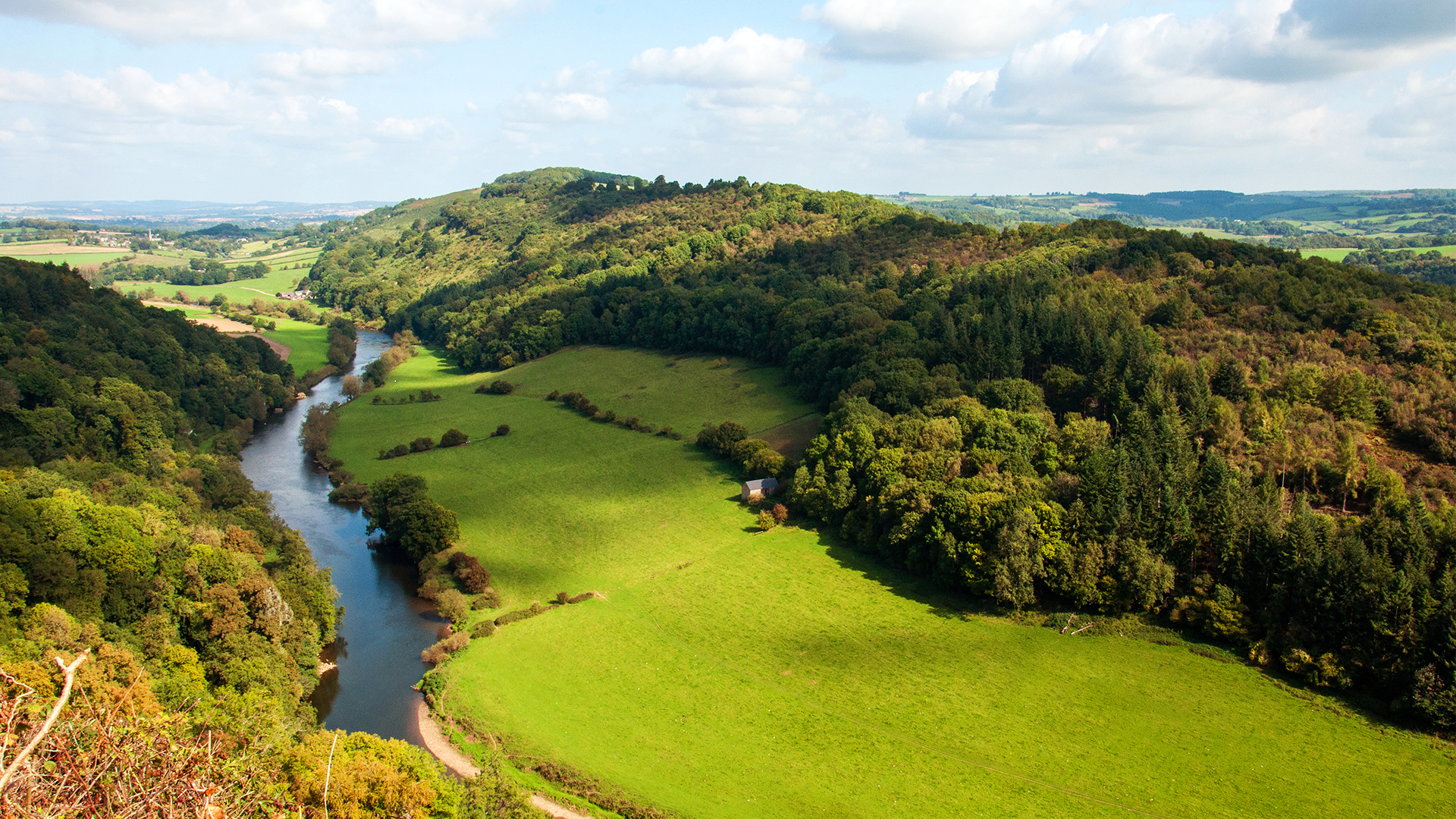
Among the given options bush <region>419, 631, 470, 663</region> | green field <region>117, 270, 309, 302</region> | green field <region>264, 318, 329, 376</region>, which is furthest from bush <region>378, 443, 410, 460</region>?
green field <region>117, 270, 309, 302</region>

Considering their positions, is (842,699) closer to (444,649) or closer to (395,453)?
(444,649)

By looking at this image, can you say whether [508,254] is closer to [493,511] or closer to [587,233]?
[587,233]

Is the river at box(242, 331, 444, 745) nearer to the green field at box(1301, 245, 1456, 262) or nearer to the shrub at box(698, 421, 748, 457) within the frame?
the shrub at box(698, 421, 748, 457)

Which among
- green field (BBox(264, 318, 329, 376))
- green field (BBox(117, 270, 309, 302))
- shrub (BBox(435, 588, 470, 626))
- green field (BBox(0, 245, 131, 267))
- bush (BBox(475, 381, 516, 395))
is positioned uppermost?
green field (BBox(0, 245, 131, 267))

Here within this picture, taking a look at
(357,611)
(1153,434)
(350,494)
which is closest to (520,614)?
(357,611)

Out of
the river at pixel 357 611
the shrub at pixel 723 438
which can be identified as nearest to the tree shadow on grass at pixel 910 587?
the shrub at pixel 723 438
